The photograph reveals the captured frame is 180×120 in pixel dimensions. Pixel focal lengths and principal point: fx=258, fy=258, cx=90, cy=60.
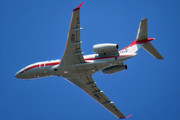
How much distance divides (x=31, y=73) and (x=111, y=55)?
37.4ft

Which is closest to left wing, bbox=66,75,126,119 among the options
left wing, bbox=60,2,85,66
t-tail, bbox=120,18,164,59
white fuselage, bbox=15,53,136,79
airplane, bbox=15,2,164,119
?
airplane, bbox=15,2,164,119

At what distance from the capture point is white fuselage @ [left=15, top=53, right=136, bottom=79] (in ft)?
106

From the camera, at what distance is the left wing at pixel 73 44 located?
2800 centimetres

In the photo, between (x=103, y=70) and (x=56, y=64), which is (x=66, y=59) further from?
(x=103, y=70)

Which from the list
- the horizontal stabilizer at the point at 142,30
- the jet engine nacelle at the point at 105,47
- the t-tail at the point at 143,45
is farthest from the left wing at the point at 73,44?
the horizontal stabilizer at the point at 142,30

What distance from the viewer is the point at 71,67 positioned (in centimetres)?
3319

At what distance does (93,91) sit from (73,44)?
10952 millimetres

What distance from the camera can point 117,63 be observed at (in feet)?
108

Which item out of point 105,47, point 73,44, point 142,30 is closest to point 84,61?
point 73,44

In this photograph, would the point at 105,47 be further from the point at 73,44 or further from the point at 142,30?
the point at 142,30

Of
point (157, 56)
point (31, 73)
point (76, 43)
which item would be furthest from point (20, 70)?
point (157, 56)

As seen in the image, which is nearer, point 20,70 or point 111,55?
point 111,55

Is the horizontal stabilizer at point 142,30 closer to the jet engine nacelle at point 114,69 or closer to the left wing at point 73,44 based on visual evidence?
the jet engine nacelle at point 114,69

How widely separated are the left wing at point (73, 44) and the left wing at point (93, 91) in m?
4.17
